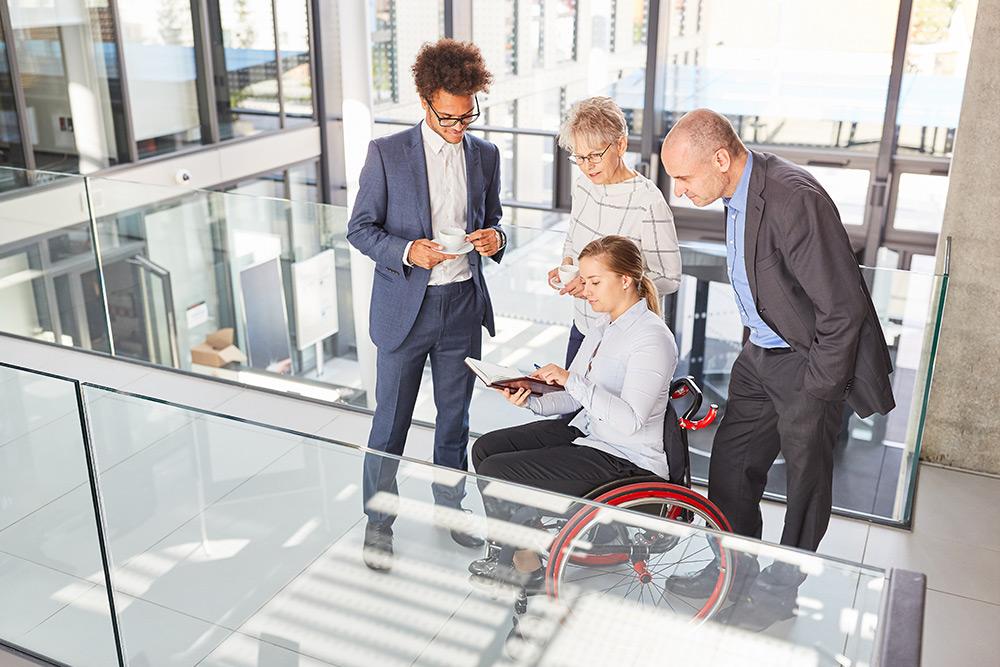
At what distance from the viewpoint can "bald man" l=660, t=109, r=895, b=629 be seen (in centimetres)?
219

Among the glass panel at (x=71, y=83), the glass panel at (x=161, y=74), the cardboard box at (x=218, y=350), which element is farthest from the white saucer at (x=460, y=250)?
the glass panel at (x=161, y=74)

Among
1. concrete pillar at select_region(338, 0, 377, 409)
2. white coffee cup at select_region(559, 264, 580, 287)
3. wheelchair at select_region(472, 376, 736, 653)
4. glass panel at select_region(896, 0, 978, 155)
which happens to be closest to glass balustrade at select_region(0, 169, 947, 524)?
white coffee cup at select_region(559, 264, 580, 287)

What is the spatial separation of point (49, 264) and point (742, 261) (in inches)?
163

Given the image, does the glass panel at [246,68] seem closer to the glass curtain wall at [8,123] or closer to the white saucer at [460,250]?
the glass curtain wall at [8,123]

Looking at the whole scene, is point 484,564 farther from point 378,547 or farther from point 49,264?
point 49,264

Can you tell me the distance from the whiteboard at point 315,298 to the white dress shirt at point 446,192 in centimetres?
166

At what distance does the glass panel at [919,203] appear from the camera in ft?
20.2

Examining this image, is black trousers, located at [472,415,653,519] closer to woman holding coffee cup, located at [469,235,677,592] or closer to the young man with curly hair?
woman holding coffee cup, located at [469,235,677,592]

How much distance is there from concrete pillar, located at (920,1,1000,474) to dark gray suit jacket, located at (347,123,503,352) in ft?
5.80

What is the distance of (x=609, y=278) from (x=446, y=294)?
604 mm

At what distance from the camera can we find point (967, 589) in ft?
9.23

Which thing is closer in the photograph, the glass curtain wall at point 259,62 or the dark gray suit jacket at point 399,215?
the dark gray suit jacket at point 399,215

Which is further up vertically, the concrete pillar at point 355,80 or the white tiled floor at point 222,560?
the concrete pillar at point 355,80

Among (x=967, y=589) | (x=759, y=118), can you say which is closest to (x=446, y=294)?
(x=967, y=589)
